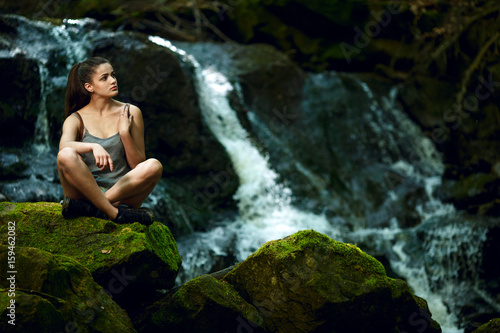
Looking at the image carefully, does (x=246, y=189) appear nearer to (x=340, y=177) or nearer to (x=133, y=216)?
(x=340, y=177)

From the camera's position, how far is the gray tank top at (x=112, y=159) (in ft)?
11.9

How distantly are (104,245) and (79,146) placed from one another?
71 centimetres

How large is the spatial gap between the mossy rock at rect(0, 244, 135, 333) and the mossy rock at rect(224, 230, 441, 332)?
96cm

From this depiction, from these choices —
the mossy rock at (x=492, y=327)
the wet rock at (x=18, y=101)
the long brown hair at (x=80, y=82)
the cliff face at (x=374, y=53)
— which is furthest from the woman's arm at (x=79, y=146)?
the cliff face at (x=374, y=53)

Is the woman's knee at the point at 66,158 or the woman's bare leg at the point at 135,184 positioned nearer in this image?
the woman's knee at the point at 66,158

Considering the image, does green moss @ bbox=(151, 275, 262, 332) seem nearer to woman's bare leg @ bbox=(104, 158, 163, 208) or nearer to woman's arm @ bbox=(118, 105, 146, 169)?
woman's bare leg @ bbox=(104, 158, 163, 208)

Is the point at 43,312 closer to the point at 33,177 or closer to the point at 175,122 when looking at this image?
the point at 33,177

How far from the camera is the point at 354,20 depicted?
11.0 meters

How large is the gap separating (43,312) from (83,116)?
→ 1.67 meters

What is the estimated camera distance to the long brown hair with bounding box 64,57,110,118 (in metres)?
3.70

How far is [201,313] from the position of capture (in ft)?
11.0

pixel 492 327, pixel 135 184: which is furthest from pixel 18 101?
pixel 492 327

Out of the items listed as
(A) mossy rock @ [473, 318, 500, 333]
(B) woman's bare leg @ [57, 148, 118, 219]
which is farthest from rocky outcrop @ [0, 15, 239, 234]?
(A) mossy rock @ [473, 318, 500, 333]

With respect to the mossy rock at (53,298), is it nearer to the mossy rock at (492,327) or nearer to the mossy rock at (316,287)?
the mossy rock at (316,287)
